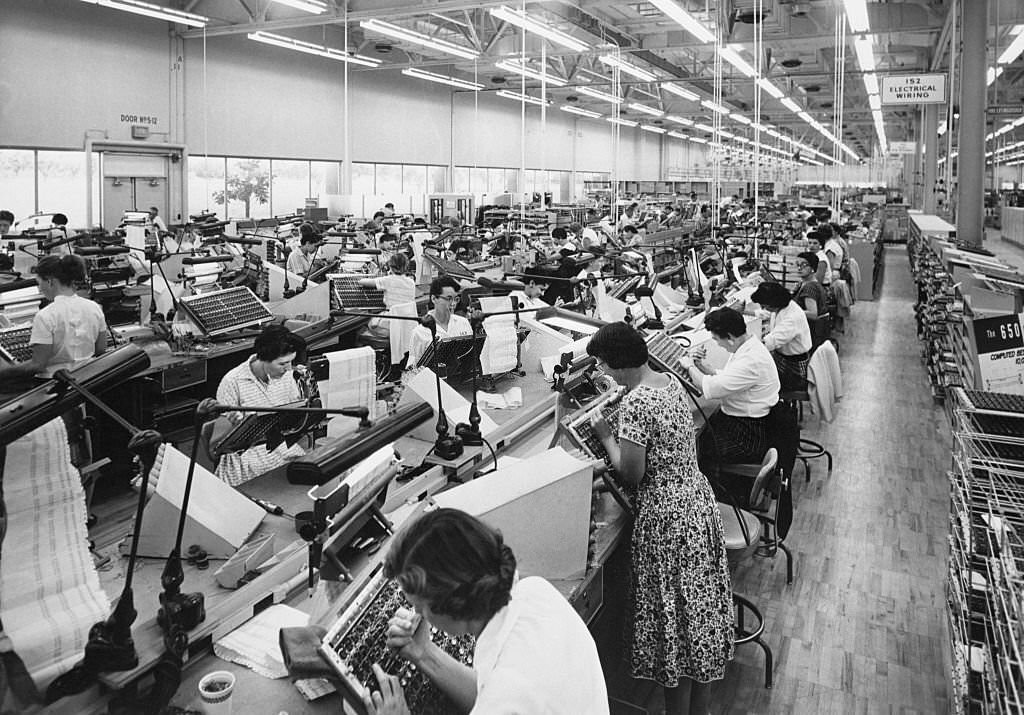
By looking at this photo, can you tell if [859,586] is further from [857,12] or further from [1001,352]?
[857,12]

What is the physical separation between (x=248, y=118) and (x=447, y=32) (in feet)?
14.7

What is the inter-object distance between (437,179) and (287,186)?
5.92 metres

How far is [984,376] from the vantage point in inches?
127

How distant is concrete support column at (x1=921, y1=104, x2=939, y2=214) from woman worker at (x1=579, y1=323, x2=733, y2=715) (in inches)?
634

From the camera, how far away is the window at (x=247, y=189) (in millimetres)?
16922

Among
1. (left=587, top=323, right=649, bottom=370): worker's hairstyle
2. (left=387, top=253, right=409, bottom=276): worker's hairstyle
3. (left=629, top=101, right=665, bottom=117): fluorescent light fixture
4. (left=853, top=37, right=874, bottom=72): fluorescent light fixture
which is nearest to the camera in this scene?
(left=587, top=323, right=649, bottom=370): worker's hairstyle

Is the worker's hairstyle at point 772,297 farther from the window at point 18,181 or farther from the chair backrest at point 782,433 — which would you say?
the window at point 18,181

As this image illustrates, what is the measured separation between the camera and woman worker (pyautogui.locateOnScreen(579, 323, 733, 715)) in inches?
113

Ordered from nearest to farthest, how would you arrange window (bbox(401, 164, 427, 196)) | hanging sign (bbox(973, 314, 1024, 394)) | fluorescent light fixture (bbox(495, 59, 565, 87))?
hanging sign (bbox(973, 314, 1024, 394)) → fluorescent light fixture (bbox(495, 59, 565, 87)) → window (bbox(401, 164, 427, 196))

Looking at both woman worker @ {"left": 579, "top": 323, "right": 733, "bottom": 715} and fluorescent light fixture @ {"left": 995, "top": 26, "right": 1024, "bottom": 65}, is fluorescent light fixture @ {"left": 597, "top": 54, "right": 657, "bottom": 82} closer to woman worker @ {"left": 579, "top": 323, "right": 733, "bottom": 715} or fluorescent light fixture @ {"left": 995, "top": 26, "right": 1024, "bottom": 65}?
fluorescent light fixture @ {"left": 995, "top": 26, "right": 1024, "bottom": 65}

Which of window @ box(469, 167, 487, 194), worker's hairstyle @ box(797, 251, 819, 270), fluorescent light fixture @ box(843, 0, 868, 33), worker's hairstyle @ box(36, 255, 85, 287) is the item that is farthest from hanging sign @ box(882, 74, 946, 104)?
window @ box(469, 167, 487, 194)

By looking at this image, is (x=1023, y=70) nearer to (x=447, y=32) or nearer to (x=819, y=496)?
(x=447, y=32)

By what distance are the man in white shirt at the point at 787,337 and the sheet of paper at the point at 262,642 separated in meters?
4.72

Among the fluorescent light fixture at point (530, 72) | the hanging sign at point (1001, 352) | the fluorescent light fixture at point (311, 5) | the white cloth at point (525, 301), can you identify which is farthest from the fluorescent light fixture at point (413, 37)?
the hanging sign at point (1001, 352)
